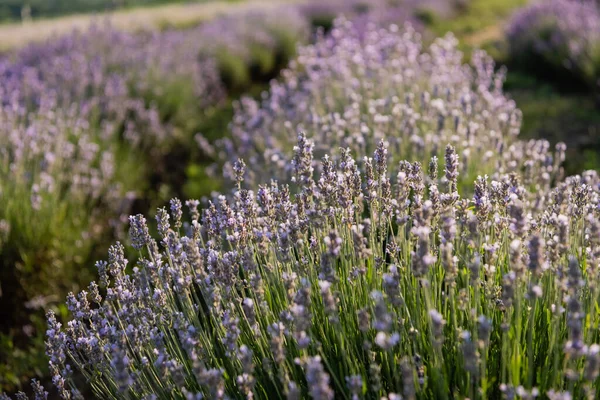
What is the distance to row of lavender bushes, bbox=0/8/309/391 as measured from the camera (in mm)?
3902

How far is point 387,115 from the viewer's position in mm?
Answer: 4035

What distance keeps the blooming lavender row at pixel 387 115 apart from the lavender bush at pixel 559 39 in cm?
189

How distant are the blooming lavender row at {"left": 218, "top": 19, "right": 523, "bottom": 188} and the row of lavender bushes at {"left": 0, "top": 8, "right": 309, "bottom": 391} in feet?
3.52

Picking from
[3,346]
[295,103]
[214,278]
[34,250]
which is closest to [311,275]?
[214,278]

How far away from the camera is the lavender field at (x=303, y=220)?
5.62 feet

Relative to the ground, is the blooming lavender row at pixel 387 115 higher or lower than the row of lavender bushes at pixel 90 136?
higher

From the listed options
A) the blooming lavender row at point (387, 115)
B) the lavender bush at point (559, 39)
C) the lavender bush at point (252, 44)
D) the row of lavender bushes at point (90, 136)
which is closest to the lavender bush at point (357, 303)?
the blooming lavender row at point (387, 115)

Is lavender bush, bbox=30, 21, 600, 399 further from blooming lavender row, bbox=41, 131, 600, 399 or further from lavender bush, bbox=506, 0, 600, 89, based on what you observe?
lavender bush, bbox=506, 0, 600, 89

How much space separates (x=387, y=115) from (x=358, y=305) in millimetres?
2256

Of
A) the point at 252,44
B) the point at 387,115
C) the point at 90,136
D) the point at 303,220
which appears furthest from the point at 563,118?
the point at 252,44

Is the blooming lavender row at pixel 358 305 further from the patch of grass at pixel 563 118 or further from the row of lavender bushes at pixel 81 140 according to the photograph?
the patch of grass at pixel 563 118

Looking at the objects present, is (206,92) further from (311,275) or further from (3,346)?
(311,275)

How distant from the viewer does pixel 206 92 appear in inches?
295

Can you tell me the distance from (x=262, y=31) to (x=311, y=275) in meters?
8.33
